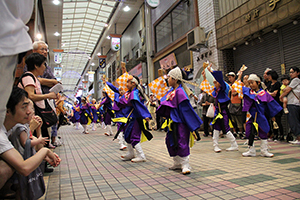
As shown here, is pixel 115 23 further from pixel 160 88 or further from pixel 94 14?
pixel 160 88

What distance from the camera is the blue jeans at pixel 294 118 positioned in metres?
5.95

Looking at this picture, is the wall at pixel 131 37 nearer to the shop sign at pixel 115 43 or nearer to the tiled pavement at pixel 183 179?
the shop sign at pixel 115 43

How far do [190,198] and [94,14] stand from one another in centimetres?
2132

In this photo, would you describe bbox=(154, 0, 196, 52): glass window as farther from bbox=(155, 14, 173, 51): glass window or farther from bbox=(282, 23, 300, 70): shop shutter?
bbox=(282, 23, 300, 70): shop shutter

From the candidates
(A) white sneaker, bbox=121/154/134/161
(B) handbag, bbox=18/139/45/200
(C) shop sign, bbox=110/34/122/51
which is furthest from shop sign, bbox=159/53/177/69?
(B) handbag, bbox=18/139/45/200

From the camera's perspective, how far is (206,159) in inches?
184

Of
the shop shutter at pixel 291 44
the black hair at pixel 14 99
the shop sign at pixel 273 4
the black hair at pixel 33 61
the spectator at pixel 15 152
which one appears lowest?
the spectator at pixel 15 152

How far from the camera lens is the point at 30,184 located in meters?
2.24

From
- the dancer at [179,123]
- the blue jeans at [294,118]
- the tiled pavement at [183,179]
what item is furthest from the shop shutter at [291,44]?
the dancer at [179,123]

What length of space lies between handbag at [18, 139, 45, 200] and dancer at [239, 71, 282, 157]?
12.8ft

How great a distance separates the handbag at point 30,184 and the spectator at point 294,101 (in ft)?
19.8

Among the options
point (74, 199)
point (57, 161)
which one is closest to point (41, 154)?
point (57, 161)

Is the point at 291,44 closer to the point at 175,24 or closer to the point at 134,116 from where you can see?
the point at 134,116

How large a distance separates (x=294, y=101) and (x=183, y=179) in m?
4.50
